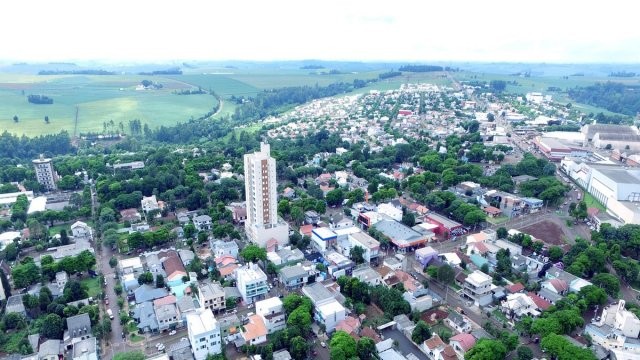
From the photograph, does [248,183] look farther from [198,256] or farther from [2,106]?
[2,106]

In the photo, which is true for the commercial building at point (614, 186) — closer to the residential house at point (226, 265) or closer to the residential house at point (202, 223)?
the residential house at point (226, 265)

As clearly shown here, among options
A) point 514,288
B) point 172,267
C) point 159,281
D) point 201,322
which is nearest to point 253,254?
point 172,267

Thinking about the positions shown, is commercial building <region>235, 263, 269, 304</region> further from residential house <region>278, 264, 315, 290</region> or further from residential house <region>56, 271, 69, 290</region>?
residential house <region>56, 271, 69, 290</region>

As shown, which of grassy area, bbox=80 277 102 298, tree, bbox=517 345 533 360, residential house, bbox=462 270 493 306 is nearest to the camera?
tree, bbox=517 345 533 360

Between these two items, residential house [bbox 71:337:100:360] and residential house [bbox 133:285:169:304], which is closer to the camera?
residential house [bbox 71:337:100:360]

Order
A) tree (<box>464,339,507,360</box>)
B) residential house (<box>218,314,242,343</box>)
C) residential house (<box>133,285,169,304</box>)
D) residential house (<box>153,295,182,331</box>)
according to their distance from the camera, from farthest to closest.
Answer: residential house (<box>133,285,169,304</box>) < residential house (<box>153,295,182,331</box>) < residential house (<box>218,314,242,343</box>) < tree (<box>464,339,507,360</box>)

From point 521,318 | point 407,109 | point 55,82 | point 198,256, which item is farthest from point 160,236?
point 55,82

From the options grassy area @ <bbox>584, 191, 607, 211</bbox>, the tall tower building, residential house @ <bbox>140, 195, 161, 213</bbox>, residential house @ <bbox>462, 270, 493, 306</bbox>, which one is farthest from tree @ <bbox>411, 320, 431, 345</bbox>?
the tall tower building
